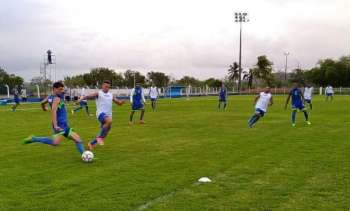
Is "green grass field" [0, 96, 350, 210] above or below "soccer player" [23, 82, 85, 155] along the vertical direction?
below

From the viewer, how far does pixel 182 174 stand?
919 cm

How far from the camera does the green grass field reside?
23.3ft

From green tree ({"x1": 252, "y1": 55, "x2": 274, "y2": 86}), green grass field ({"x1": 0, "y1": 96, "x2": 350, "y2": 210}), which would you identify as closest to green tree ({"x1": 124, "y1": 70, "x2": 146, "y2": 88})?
green tree ({"x1": 252, "y1": 55, "x2": 274, "y2": 86})

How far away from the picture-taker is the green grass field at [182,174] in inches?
280

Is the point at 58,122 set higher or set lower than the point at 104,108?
lower

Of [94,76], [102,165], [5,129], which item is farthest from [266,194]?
[94,76]

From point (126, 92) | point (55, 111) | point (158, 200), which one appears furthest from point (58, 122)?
point (126, 92)

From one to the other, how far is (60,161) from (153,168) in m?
2.44

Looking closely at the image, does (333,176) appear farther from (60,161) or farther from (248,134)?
(248,134)

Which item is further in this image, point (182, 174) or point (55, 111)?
point (55, 111)

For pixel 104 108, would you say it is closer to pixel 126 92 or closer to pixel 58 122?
pixel 58 122

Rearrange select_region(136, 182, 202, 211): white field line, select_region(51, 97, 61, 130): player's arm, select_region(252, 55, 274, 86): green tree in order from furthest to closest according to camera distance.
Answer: select_region(252, 55, 274, 86): green tree < select_region(51, 97, 61, 130): player's arm < select_region(136, 182, 202, 211): white field line

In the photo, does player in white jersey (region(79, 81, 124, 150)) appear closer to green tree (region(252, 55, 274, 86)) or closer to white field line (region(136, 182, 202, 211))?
white field line (region(136, 182, 202, 211))

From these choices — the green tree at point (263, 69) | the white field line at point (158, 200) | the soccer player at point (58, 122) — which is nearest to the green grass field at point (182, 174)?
the white field line at point (158, 200)
